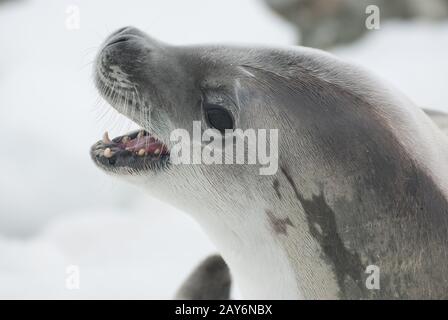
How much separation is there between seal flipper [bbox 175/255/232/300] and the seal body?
1.42ft

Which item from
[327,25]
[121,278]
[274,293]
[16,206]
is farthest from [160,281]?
[327,25]

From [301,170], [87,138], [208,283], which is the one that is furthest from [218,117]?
[87,138]

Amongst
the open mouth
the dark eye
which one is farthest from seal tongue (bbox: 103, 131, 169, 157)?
the dark eye

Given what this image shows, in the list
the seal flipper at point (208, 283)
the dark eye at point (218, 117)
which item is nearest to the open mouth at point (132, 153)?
the dark eye at point (218, 117)

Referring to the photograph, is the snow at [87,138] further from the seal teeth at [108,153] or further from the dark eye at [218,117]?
the dark eye at [218,117]

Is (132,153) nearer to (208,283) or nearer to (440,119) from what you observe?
(208,283)

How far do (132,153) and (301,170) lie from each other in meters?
0.44

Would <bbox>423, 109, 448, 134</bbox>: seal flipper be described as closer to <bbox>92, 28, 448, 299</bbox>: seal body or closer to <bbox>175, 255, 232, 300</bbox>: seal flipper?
<bbox>92, 28, 448, 299</bbox>: seal body

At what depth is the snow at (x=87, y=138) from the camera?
305 cm

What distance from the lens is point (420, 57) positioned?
460 centimetres

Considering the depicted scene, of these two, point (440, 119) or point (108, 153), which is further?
point (440, 119)

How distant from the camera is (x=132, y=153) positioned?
1814mm

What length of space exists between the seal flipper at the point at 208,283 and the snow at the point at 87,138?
1.29 feet

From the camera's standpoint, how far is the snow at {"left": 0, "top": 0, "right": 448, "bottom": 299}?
10.0 feet
